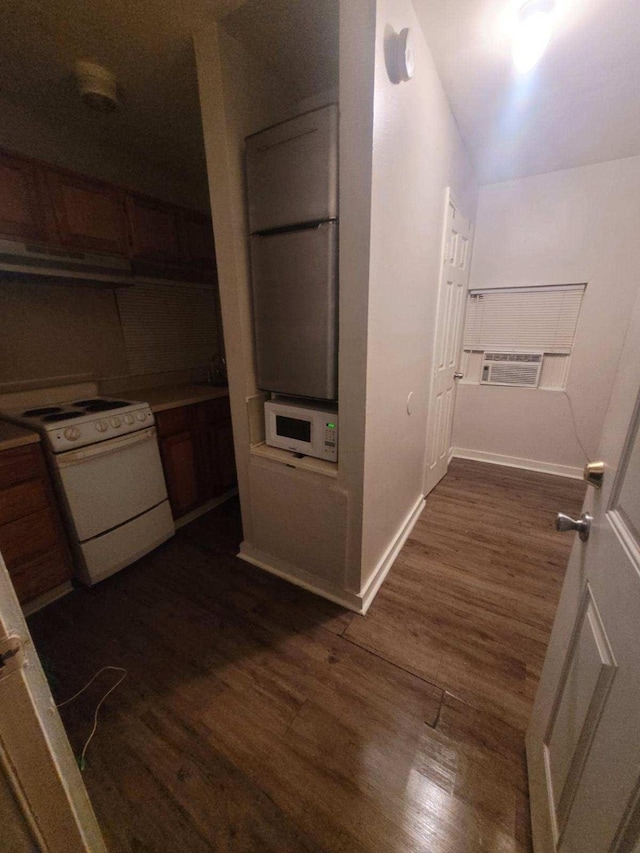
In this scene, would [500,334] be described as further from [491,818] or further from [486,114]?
[491,818]

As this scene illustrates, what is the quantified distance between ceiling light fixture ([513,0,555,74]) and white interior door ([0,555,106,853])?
2.31 meters

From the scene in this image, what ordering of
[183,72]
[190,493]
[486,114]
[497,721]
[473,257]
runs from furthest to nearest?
1. [473,257]
2. [190,493]
3. [486,114]
4. [183,72]
5. [497,721]

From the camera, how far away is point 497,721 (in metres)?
1.17

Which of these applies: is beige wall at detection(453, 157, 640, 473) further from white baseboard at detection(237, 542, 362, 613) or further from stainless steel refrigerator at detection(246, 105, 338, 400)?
white baseboard at detection(237, 542, 362, 613)

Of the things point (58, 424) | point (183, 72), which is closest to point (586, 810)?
point (58, 424)

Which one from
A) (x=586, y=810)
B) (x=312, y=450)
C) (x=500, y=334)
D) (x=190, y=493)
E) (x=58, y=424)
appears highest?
(x=500, y=334)

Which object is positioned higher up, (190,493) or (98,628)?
(190,493)

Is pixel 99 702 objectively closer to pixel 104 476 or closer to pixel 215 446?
pixel 104 476

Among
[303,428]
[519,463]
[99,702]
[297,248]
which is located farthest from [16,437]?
[519,463]

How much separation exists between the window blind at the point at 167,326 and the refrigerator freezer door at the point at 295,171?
143cm

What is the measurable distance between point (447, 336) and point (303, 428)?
5.40 feet

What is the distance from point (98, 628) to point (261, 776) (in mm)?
1050

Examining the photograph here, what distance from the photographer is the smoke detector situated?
57.9 inches

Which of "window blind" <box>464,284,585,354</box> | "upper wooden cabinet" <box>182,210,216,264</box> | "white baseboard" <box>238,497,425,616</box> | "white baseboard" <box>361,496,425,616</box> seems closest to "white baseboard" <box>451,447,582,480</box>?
"window blind" <box>464,284,585,354</box>
